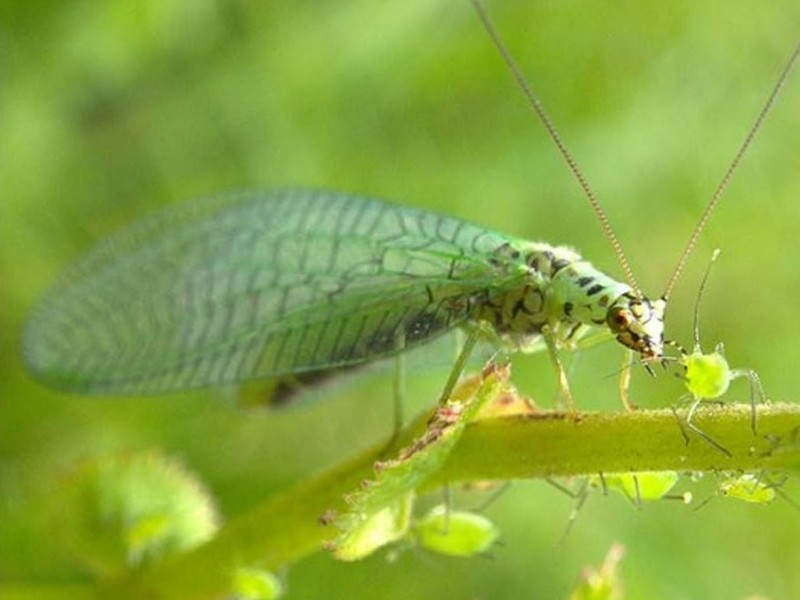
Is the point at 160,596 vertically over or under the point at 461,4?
under

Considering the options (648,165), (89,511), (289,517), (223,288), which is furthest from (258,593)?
(648,165)

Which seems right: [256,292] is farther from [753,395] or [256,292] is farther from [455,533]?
[753,395]

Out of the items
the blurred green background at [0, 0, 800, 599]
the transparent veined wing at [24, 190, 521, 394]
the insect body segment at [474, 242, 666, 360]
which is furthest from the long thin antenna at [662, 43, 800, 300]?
the blurred green background at [0, 0, 800, 599]

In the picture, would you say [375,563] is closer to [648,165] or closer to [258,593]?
[648,165]

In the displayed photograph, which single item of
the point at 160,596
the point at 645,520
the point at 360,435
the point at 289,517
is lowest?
the point at 645,520

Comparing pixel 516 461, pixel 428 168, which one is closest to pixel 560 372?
pixel 516 461

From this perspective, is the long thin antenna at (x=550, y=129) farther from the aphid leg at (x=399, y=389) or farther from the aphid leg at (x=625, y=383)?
the aphid leg at (x=399, y=389)
